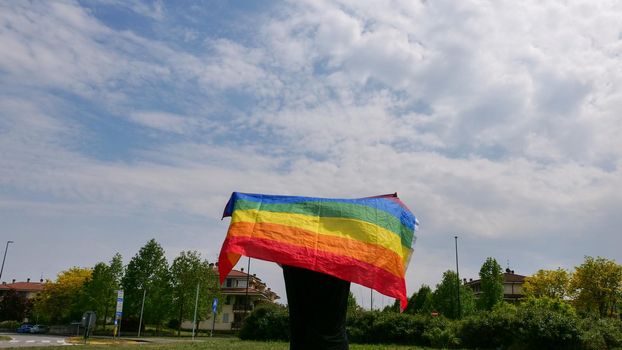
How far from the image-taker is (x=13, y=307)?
86.8m

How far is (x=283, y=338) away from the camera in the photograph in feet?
106

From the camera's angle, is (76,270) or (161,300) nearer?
(161,300)

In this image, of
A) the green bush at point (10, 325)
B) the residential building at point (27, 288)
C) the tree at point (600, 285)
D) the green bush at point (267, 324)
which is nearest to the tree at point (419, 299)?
the tree at point (600, 285)

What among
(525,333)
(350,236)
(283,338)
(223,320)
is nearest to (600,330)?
(525,333)

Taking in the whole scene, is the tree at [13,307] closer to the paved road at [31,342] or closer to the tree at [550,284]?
the paved road at [31,342]

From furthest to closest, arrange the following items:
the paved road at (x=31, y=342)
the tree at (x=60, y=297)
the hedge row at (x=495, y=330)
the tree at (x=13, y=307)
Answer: the tree at (x=13, y=307), the tree at (x=60, y=297), the paved road at (x=31, y=342), the hedge row at (x=495, y=330)

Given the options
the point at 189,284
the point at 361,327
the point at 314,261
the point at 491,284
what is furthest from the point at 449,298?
the point at 314,261

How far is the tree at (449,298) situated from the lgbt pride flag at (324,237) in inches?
2320

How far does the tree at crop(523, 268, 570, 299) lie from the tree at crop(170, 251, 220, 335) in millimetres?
43334

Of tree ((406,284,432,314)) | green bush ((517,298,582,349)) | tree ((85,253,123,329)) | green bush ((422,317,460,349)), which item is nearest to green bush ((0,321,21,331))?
tree ((85,253,123,329))

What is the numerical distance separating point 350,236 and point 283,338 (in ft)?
92.3

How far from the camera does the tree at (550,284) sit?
6994cm

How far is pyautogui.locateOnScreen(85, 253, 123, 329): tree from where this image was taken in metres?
62.0

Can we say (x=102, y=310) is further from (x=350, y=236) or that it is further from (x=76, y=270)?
(x=350, y=236)
